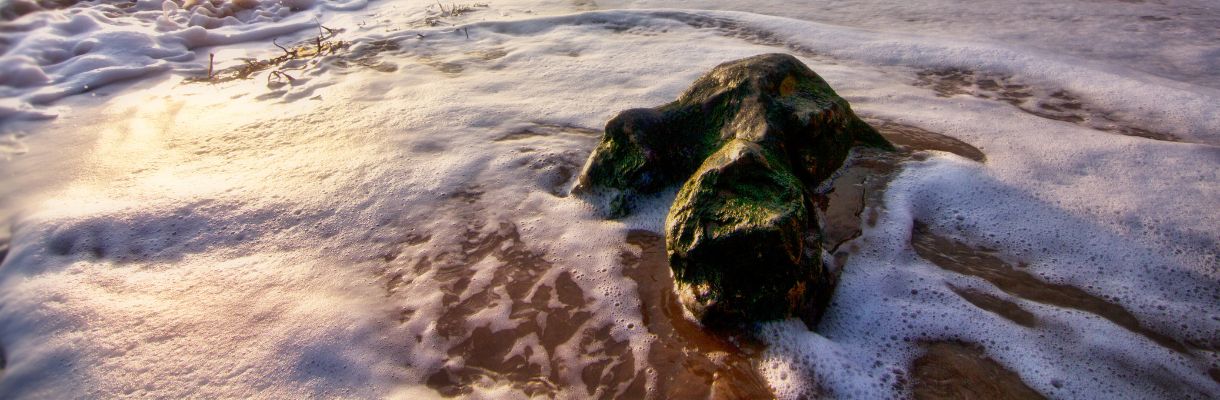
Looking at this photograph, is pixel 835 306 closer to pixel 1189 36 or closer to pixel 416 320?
pixel 416 320

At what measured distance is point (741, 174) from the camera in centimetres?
208

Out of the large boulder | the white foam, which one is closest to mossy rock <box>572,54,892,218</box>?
the large boulder

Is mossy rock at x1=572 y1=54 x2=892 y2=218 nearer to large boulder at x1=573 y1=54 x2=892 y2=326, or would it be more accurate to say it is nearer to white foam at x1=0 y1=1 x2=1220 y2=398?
large boulder at x1=573 y1=54 x2=892 y2=326

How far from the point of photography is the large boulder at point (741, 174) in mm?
1909

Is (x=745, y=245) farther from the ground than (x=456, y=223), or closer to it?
farther from the ground

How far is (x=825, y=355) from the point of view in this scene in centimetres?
188

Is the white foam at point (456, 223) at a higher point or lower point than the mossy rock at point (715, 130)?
lower

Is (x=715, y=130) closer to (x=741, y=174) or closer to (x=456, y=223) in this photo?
(x=741, y=174)

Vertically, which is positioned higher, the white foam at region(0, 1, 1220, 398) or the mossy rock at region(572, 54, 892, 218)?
the mossy rock at region(572, 54, 892, 218)

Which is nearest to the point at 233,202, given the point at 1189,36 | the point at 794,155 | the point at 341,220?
the point at 341,220

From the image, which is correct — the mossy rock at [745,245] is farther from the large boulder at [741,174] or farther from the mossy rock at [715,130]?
the mossy rock at [715,130]

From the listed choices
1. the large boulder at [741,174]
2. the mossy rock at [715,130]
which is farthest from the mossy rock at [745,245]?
the mossy rock at [715,130]

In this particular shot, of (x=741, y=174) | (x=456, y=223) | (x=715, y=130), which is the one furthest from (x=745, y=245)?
(x=456, y=223)

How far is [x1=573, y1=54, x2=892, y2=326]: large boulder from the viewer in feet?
6.26
